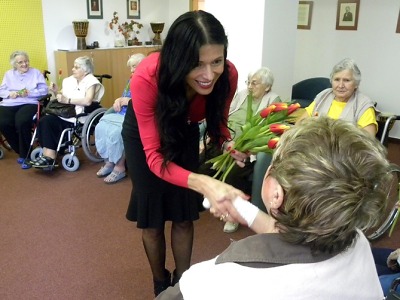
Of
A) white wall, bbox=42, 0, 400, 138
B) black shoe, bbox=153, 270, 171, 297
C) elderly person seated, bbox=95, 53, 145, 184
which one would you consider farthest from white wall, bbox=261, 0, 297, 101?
black shoe, bbox=153, 270, 171, 297

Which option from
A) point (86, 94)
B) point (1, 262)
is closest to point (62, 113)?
point (86, 94)

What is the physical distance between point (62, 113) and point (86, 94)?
0.29 meters

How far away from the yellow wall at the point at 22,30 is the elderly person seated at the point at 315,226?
4.62m

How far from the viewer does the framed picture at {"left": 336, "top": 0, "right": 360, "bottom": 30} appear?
15.0ft

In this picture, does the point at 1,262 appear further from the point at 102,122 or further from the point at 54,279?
the point at 102,122

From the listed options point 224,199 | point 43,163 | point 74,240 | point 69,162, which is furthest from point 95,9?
point 224,199

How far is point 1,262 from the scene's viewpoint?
229cm

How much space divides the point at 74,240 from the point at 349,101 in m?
2.05

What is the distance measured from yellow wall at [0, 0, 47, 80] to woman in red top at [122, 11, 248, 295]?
372 cm

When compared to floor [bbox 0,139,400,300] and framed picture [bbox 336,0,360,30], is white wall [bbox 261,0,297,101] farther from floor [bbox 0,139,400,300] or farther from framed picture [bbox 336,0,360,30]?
framed picture [bbox 336,0,360,30]

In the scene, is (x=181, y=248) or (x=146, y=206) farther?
(x=181, y=248)

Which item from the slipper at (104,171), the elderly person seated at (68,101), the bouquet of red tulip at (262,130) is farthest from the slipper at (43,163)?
the bouquet of red tulip at (262,130)

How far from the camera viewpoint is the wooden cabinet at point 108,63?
4852 millimetres

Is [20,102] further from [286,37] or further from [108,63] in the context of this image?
[286,37]
